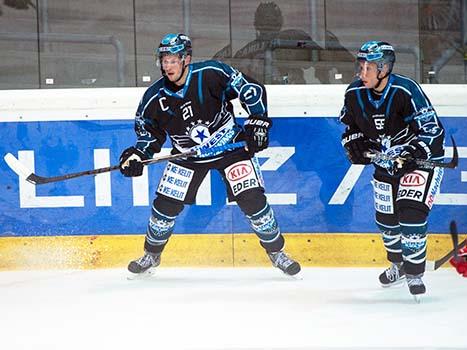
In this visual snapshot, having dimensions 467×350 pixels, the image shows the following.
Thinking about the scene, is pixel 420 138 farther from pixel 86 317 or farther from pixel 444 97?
pixel 86 317

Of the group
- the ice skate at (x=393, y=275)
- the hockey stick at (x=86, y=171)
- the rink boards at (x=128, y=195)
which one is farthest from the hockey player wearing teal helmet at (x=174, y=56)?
the ice skate at (x=393, y=275)

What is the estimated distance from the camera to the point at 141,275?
4.58m

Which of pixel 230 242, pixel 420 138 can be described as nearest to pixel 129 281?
pixel 230 242

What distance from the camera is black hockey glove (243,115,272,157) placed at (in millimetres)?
4191

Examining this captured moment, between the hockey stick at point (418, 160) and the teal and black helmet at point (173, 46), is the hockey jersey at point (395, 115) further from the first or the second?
the teal and black helmet at point (173, 46)

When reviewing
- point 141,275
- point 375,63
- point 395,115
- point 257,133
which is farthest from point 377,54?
point 141,275

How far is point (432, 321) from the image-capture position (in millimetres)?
3504

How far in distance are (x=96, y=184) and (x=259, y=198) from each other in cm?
97

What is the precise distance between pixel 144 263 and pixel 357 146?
1208mm

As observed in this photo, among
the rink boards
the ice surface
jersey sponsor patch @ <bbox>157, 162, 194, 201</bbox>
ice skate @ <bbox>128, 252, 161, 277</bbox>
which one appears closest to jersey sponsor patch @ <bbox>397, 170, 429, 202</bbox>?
the ice surface

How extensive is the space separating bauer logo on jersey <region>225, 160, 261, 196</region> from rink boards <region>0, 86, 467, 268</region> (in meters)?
0.42

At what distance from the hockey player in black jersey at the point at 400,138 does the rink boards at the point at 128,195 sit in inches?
27.9

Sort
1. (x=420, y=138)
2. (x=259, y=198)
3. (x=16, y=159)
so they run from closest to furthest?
(x=420, y=138) < (x=259, y=198) < (x=16, y=159)

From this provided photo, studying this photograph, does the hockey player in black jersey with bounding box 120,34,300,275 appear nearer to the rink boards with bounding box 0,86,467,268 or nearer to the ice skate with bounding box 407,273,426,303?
the rink boards with bounding box 0,86,467,268
